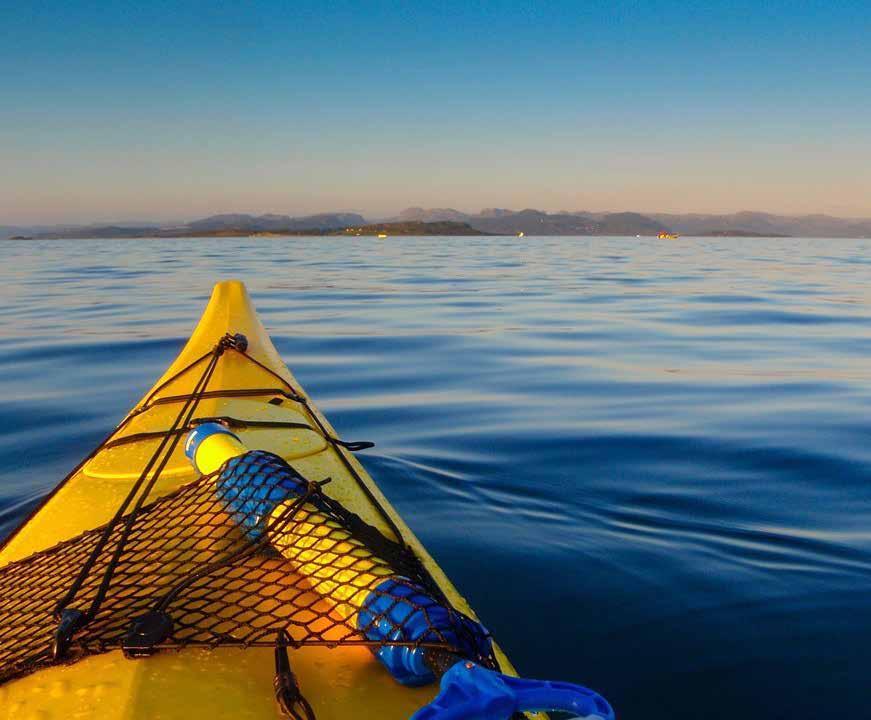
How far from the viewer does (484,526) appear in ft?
13.6

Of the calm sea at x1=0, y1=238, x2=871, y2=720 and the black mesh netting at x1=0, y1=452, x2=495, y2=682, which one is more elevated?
the black mesh netting at x1=0, y1=452, x2=495, y2=682

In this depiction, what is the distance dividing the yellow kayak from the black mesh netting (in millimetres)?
33

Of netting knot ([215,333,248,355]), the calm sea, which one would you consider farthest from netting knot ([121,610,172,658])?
netting knot ([215,333,248,355])

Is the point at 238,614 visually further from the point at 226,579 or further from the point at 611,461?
the point at 611,461

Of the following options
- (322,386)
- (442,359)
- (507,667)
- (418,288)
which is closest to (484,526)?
(507,667)

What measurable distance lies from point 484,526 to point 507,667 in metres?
2.22

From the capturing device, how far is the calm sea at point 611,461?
2957 millimetres

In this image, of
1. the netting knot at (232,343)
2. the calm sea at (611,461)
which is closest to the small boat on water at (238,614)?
the calm sea at (611,461)

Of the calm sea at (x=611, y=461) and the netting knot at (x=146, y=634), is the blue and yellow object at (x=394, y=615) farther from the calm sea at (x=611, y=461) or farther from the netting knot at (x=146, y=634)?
the calm sea at (x=611, y=461)

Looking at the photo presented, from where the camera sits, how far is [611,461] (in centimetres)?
529

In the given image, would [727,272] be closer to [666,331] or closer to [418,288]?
[418,288]

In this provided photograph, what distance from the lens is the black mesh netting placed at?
5.95ft

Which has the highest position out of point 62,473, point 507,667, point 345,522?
point 345,522

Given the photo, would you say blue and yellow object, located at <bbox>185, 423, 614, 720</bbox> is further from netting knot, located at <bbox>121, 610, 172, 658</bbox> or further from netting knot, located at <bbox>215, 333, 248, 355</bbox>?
netting knot, located at <bbox>215, 333, 248, 355</bbox>
